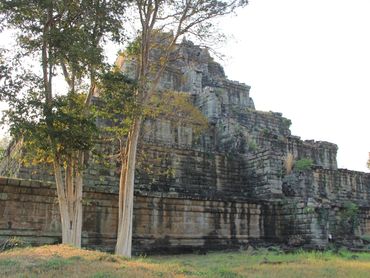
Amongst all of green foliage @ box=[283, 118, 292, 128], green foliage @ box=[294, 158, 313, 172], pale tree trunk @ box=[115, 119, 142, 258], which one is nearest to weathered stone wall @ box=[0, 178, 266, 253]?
pale tree trunk @ box=[115, 119, 142, 258]

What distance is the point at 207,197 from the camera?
55.4 feet

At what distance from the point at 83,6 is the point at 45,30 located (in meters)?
1.29

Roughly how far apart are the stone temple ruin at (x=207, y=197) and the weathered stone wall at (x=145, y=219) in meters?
0.03

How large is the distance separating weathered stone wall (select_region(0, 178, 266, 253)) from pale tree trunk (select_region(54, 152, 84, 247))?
0.63 metres

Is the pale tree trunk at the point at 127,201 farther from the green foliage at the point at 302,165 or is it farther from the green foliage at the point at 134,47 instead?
the green foliage at the point at 302,165

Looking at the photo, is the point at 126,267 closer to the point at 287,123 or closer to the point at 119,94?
the point at 119,94

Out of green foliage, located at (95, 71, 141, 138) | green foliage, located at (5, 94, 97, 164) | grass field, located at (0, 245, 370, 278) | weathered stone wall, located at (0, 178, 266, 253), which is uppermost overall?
green foliage, located at (95, 71, 141, 138)

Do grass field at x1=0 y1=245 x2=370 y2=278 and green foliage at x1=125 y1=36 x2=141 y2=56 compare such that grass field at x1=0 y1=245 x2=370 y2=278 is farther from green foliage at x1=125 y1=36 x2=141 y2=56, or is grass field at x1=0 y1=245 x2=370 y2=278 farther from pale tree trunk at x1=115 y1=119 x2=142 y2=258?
green foliage at x1=125 y1=36 x2=141 y2=56

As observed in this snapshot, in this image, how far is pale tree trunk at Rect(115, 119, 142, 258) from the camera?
492 inches

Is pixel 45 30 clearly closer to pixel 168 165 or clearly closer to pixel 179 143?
pixel 168 165

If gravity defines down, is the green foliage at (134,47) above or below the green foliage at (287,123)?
below

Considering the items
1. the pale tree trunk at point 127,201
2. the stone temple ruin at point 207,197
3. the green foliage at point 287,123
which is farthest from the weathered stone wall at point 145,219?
the green foliage at point 287,123

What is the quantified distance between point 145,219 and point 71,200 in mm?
3772

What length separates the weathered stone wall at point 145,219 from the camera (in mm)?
13211
